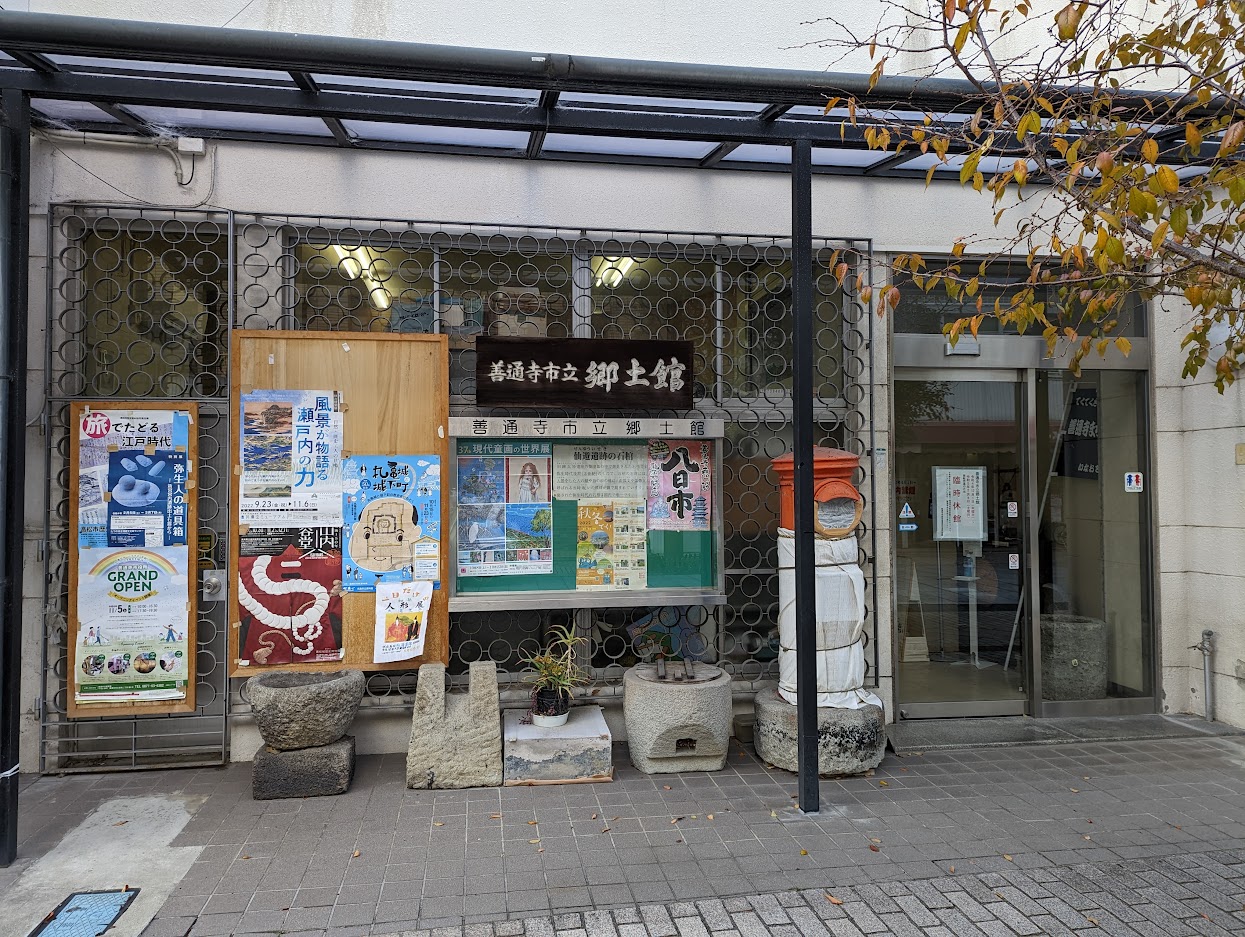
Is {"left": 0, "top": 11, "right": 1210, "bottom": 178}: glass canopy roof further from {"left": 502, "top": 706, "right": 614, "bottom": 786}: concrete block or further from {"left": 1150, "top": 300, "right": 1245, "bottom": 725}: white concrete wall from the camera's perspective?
{"left": 502, "top": 706, "right": 614, "bottom": 786}: concrete block

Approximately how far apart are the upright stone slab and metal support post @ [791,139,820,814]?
76.3 inches

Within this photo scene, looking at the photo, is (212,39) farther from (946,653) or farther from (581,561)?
(946,653)

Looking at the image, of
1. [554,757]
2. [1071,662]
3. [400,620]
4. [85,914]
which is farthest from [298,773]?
[1071,662]

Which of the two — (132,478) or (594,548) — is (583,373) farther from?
(132,478)

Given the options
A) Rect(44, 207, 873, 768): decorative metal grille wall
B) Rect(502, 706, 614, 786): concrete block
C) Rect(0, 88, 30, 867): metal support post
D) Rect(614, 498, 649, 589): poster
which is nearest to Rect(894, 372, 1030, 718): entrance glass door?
Rect(44, 207, 873, 768): decorative metal grille wall

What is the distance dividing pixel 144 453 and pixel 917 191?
239 inches

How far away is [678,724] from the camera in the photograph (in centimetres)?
524

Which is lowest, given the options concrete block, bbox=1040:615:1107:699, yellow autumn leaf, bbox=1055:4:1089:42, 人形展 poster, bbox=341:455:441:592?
concrete block, bbox=1040:615:1107:699

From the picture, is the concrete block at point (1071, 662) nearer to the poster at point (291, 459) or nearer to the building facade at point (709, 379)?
the building facade at point (709, 379)

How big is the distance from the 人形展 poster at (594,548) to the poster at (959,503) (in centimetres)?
284

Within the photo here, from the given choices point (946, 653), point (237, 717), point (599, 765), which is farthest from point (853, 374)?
point (237, 717)

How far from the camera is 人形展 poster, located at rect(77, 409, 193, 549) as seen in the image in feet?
17.7

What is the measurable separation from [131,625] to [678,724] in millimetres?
3746

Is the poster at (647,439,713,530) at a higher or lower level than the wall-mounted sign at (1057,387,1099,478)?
lower
